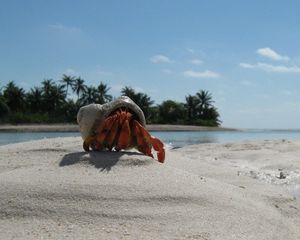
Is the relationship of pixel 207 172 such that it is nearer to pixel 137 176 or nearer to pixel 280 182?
pixel 280 182

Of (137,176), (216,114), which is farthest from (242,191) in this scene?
(216,114)

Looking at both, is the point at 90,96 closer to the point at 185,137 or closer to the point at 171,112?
the point at 171,112

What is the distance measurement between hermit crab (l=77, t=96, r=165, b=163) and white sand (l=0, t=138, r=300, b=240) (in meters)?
0.22

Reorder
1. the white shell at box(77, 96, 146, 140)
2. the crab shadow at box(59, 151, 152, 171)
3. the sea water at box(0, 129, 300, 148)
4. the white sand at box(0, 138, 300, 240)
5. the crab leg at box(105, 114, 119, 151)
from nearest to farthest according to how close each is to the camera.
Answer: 1. the white sand at box(0, 138, 300, 240)
2. the crab shadow at box(59, 151, 152, 171)
3. the crab leg at box(105, 114, 119, 151)
4. the white shell at box(77, 96, 146, 140)
5. the sea water at box(0, 129, 300, 148)

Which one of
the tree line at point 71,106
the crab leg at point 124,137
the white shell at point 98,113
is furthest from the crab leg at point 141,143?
the tree line at point 71,106

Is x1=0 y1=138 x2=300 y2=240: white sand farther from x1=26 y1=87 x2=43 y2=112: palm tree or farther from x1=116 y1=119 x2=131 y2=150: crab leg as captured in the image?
x1=26 y1=87 x2=43 y2=112: palm tree

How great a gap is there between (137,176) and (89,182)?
56 centimetres

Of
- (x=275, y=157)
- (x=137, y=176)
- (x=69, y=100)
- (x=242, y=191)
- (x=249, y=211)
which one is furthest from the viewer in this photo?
(x=69, y=100)

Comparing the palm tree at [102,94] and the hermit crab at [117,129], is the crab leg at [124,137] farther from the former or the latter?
the palm tree at [102,94]

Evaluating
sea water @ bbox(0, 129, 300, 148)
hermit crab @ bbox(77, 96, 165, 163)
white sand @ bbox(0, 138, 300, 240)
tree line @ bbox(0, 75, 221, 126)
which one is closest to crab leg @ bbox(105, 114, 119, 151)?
hermit crab @ bbox(77, 96, 165, 163)

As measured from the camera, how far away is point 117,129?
5863 mm

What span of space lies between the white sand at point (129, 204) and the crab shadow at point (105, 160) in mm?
11

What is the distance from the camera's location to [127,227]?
12.9 ft

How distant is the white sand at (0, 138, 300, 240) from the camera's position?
3896 mm
